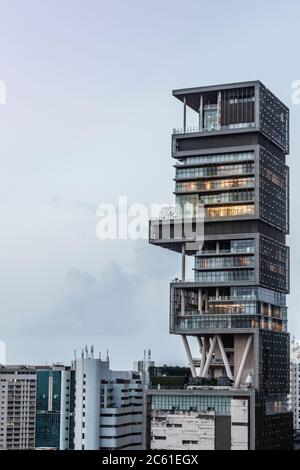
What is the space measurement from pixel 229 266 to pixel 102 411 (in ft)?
75.3

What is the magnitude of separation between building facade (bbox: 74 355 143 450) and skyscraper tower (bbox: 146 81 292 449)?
1308cm

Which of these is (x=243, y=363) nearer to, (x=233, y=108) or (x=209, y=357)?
(x=209, y=357)

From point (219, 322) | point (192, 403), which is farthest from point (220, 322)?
point (192, 403)

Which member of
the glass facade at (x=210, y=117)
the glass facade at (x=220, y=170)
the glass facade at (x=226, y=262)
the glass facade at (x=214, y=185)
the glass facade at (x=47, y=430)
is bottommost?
the glass facade at (x=47, y=430)

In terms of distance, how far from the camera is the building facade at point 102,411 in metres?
86.4

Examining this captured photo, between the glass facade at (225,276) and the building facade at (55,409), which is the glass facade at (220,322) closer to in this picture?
the glass facade at (225,276)

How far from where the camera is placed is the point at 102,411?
8838 centimetres

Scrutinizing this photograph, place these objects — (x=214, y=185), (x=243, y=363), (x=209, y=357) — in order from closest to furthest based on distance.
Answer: (x=243, y=363) < (x=209, y=357) < (x=214, y=185)

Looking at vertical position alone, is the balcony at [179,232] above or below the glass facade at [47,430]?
above

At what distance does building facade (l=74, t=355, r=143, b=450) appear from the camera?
284 feet

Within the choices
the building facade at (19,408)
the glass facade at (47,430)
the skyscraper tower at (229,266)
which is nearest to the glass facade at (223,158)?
the skyscraper tower at (229,266)

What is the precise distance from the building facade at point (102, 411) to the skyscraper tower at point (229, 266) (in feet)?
42.9

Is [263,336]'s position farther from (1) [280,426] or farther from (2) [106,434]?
(2) [106,434]
